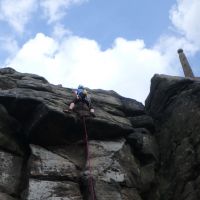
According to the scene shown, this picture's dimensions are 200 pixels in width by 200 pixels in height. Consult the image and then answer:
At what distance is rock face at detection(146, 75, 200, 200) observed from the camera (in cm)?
1486

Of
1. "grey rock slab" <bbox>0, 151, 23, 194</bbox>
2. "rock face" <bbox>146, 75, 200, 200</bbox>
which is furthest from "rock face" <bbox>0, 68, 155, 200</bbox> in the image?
"rock face" <bbox>146, 75, 200, 200</bbox>

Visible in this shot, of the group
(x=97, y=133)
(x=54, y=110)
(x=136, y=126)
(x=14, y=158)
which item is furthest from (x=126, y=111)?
(x=14, y=158)

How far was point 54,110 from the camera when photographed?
1516 cm

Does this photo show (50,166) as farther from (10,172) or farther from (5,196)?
(5,196)

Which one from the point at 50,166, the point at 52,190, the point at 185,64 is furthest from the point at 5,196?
the point at 185,64

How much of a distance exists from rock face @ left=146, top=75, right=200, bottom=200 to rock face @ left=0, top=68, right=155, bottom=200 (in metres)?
0.26

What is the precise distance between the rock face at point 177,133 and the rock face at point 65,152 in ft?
0.84

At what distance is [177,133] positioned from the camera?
16.6 m

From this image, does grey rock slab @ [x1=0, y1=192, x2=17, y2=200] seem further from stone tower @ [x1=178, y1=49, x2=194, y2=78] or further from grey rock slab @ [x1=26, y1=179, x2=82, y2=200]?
stone tower @ [x1=178, y1=49, x2=194, y2=78]

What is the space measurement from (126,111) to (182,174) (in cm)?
535

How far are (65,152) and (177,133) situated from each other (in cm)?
472

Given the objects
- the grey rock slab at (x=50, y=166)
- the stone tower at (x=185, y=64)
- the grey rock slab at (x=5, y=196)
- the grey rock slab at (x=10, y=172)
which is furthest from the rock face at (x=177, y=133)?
the grey rock slab at (x=5, y=196)

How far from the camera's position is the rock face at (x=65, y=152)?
13.9m

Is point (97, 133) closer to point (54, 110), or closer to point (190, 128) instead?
point (54, 110)
